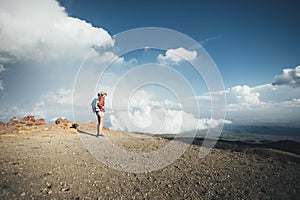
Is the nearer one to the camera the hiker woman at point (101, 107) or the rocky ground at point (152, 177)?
the rocky ground at point (152, 177)

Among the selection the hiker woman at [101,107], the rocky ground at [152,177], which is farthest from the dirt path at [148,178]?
the hiker woman at [101,107]

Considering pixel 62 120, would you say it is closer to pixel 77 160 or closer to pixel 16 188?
pixel 77 160

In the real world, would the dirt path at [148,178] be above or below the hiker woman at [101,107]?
below

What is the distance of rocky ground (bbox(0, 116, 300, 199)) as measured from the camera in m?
5.09

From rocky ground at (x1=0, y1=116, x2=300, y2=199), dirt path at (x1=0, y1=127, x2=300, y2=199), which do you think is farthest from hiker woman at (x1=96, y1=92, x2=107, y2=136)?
dirt path at (x1=0, y1=127, x2=300, y2=199)

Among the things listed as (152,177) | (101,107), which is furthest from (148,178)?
(101,107)

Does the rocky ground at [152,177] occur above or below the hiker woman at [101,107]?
below

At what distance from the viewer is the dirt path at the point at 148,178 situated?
5086 mm

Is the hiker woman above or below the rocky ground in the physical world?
above

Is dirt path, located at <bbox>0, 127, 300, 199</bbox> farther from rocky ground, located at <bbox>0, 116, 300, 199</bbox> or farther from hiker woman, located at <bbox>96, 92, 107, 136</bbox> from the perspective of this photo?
hiker woman, located at <bbox>96, 92, 107, 136</bbox>

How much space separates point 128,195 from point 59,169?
300 cm

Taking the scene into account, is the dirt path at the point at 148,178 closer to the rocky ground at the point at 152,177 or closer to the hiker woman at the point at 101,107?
the rocky ground at the point at 152,177

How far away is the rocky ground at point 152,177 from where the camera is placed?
16.7 ft

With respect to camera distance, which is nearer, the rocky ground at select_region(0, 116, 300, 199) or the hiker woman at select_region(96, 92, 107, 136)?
the rocky ground at select_region(0, 116, 300, 199)
